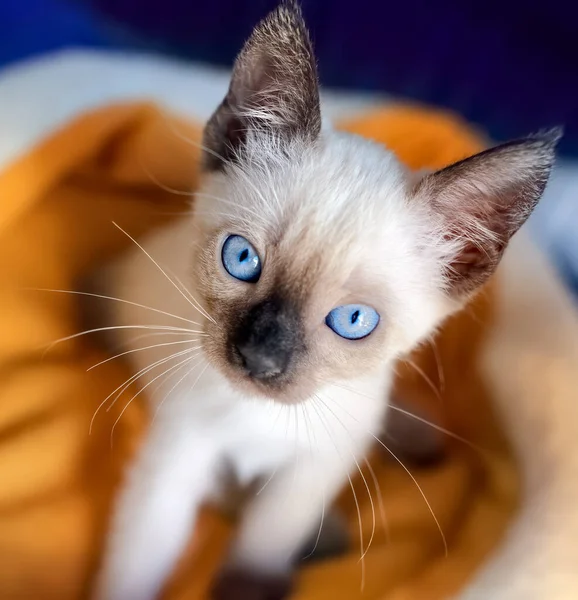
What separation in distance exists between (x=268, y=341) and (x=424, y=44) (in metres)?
1.51

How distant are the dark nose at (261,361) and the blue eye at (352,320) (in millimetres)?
85

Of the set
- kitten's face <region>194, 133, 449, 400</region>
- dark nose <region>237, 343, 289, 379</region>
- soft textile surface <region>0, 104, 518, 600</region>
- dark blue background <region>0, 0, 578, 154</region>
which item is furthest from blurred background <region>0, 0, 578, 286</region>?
dark nose <region>237, 343, 289, 379</region>

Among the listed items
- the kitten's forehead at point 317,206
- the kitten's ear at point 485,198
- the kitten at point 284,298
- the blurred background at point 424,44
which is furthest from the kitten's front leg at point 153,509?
the blurred background at point 424,44

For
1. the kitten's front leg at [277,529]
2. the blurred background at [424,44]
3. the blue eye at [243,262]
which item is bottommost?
the kitten's front leg at [277,529]

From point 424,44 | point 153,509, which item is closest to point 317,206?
point 153,509

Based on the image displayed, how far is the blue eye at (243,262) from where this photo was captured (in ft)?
2.96

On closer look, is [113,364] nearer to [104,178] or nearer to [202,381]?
[202,381]

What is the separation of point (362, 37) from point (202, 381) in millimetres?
1407

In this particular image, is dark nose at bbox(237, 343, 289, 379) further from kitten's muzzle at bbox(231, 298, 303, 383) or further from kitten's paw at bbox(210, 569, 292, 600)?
kitten's paw at bbox(210, 569, 292, 600)

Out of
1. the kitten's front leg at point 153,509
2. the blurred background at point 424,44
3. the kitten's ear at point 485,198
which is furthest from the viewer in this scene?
the blurred background at point 424,44

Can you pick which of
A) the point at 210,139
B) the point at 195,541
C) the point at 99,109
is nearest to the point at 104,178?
the point at 99,109

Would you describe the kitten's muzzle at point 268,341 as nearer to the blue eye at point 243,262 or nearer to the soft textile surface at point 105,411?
the blue eye at point 243,262

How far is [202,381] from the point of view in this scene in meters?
1.04

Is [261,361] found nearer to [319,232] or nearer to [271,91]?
[319,232]
